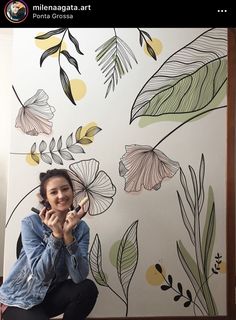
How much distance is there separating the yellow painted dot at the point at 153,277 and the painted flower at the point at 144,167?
375mm

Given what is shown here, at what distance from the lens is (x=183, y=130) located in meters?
1.58

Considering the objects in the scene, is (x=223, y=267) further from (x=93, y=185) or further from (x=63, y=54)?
(x=63, y=54)

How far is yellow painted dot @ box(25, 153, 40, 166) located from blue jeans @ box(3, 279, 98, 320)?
0.54 meters

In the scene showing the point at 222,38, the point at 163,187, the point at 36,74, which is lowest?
the point at 163,187

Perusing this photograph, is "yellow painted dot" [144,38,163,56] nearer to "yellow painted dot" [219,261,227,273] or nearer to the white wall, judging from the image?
the white wall

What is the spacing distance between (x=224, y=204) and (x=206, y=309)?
1.64ft

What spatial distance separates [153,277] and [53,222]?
0.61m

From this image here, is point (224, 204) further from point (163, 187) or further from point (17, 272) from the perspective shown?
point (17, 272)

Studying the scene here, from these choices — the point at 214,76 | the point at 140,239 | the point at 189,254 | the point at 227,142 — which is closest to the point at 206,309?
the point at 189,254

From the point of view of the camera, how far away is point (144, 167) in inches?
61.6

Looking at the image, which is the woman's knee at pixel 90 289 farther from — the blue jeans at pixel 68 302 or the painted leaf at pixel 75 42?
the painted leaf at pixel 75 42

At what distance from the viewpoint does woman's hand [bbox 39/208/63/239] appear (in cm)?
121

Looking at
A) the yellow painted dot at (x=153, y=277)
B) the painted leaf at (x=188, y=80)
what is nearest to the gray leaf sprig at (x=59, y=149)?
the painted leaf at (x=188, y=80)
